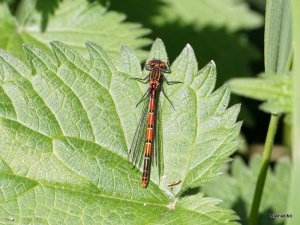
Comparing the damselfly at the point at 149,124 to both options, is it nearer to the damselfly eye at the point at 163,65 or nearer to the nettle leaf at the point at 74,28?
the damselfly eye at the point at 163,65

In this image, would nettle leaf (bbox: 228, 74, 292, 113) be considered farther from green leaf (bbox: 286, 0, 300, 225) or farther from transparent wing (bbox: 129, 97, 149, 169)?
green leaf (bbox: 286, 0, 300, 225)

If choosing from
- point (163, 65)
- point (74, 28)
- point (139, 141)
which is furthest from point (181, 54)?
point (74, 28)

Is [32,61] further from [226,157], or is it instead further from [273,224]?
[273,224]

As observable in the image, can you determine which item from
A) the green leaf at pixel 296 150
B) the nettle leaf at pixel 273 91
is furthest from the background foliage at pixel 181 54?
the green leaf at pixel 296 150

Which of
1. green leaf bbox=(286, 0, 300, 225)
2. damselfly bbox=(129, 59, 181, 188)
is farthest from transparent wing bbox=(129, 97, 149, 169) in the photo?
green leaf bbox=(286, 0, 300, 225)

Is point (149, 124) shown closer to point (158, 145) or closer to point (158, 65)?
point (158, 145)

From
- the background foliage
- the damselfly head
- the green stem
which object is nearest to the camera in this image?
the background foliage

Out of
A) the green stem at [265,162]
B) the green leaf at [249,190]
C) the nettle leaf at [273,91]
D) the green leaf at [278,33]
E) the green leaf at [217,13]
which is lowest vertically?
the green leaf at [249,190]

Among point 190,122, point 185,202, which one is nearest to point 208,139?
point 190,122
